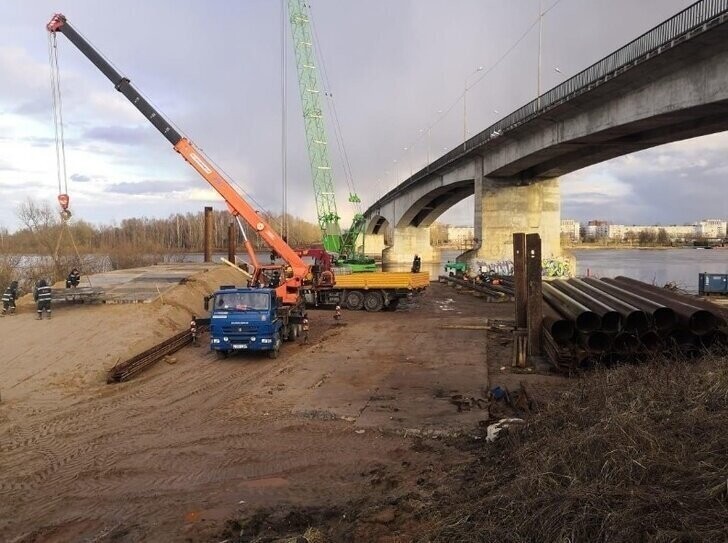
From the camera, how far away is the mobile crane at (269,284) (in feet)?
50.9

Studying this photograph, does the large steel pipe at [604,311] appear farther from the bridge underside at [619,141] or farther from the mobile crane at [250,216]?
the bridge underside at [619,141]

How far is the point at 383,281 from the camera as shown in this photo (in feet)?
87.6

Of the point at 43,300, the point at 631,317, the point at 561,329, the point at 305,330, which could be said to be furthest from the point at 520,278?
the point at 43,300

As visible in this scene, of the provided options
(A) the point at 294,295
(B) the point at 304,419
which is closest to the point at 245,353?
(A) the point at 294,295

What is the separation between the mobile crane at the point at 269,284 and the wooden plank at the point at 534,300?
718 cm

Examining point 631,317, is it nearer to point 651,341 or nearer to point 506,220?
point 651,341

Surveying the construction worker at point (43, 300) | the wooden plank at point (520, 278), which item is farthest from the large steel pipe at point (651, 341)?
the construction worker at point (43, 300)

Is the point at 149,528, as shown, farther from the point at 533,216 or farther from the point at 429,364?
the point at 533,216

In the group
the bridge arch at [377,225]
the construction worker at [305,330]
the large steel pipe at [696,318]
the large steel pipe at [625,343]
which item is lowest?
the construction worker at [305,330]

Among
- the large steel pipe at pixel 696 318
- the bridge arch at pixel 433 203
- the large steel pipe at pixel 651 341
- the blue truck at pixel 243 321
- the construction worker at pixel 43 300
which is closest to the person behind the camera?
the large steel pipe at pixel 696 318

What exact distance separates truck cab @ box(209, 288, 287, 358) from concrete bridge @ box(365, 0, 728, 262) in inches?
667

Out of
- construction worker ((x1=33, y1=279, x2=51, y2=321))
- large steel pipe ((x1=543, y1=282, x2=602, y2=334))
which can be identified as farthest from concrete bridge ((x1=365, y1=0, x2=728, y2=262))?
construction worker ((x1=33, y1=279, x2=51, y2=321))

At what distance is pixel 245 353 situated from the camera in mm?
16719

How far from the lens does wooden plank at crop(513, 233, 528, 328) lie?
15.6 metres
